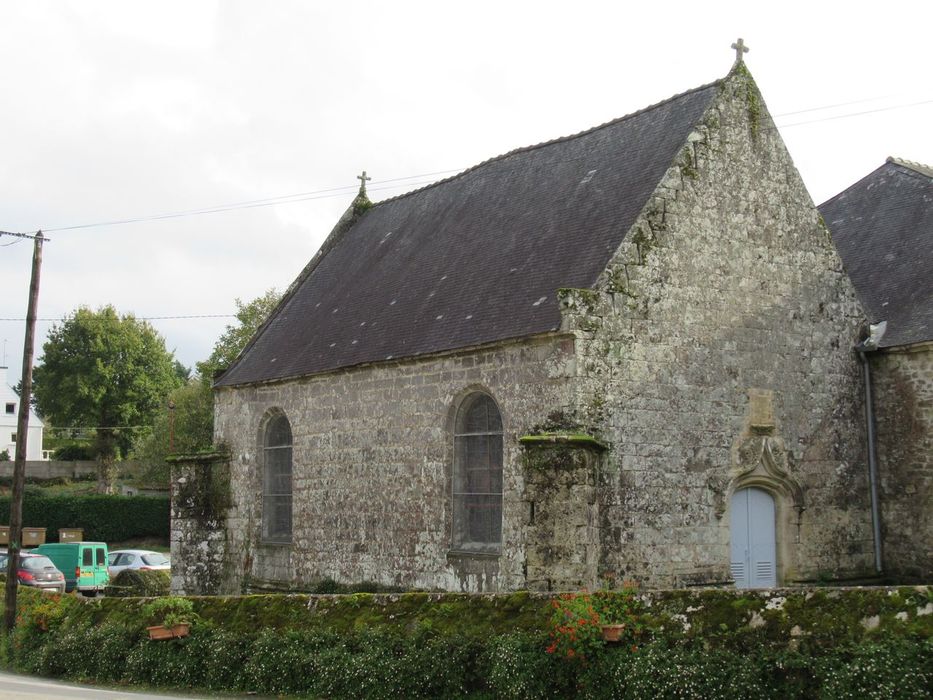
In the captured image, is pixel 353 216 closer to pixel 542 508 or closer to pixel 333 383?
pixel 333 383

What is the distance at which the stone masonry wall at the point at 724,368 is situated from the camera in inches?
626

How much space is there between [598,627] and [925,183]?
48.7ft

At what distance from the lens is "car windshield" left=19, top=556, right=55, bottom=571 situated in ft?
96.5

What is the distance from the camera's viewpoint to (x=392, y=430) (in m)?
19.4

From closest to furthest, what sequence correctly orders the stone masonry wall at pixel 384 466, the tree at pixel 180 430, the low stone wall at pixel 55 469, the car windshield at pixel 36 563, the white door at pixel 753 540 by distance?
1. the stone masonry wall at pixel 384 466
2. the white door at pixel 753 540
3. the car windshield at pixel 36 563
4. the tree at pixel 180 430
5. the low stone wall at pixel 55 469

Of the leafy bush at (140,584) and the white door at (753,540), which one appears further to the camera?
the leafy bush at (140,584)

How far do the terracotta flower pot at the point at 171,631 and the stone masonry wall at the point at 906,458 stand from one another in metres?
11.5

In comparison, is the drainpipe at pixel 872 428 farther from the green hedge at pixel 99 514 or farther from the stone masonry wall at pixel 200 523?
the green hedge at pixel 99 514

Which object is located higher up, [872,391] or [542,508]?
[872,391]

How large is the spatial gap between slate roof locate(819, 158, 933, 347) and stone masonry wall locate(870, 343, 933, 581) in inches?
18.8

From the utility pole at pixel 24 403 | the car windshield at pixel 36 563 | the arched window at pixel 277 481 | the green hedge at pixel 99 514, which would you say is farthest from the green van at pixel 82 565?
the green hedge at pixel 99 514

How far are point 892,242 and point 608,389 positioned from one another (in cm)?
825

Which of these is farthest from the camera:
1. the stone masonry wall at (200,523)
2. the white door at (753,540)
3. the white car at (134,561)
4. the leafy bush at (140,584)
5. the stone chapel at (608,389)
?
the white car at (134,561)

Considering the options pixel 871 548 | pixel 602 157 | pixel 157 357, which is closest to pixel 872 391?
pixel 871 548
